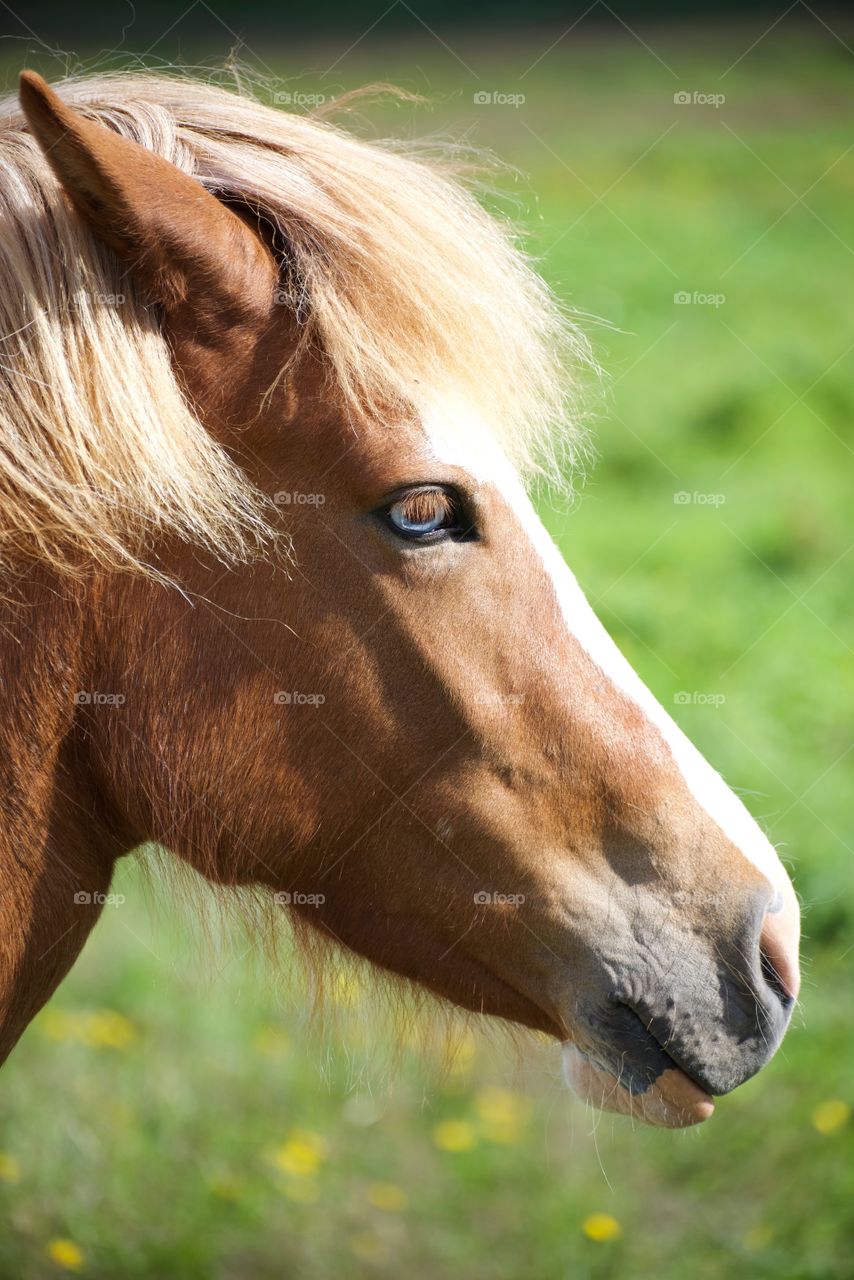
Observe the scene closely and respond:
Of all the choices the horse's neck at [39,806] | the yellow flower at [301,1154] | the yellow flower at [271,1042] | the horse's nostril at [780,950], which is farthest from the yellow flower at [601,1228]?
the horse's neck at [39,806]

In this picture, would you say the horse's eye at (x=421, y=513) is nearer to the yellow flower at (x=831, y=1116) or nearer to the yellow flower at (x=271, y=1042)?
the yellow flower at (x=831, y=1116)

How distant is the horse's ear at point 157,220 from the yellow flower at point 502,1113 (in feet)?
9.25

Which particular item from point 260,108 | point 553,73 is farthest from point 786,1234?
point 553,73

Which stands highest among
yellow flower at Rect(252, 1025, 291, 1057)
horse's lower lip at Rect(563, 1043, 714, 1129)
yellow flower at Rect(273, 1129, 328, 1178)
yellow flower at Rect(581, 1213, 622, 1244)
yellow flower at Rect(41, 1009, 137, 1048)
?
horse's lower lip at Rect(563, 1043, 714, 1129)

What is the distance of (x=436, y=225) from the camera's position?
1853 mm

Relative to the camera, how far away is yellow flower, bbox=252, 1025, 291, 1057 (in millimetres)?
3846

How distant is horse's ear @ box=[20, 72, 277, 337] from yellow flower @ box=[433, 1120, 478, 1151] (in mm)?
2717

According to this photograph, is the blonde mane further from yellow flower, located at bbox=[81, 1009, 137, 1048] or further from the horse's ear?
yellow flower, located at bbox=[81, 1009, 137, 1048]

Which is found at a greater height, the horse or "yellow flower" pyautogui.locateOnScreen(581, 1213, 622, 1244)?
the horse

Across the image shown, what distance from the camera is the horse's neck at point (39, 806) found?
1652 millimetres

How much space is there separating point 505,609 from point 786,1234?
241 centimetres

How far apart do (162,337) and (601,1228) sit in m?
2.66

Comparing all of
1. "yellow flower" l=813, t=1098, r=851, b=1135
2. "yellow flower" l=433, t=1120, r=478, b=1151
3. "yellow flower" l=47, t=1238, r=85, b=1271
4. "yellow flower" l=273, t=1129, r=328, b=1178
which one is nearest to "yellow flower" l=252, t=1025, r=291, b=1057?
"yellow flower" l=273, t=1129, r=328, b=1178

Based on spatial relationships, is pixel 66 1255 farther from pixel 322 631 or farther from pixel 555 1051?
pixel 322 631
